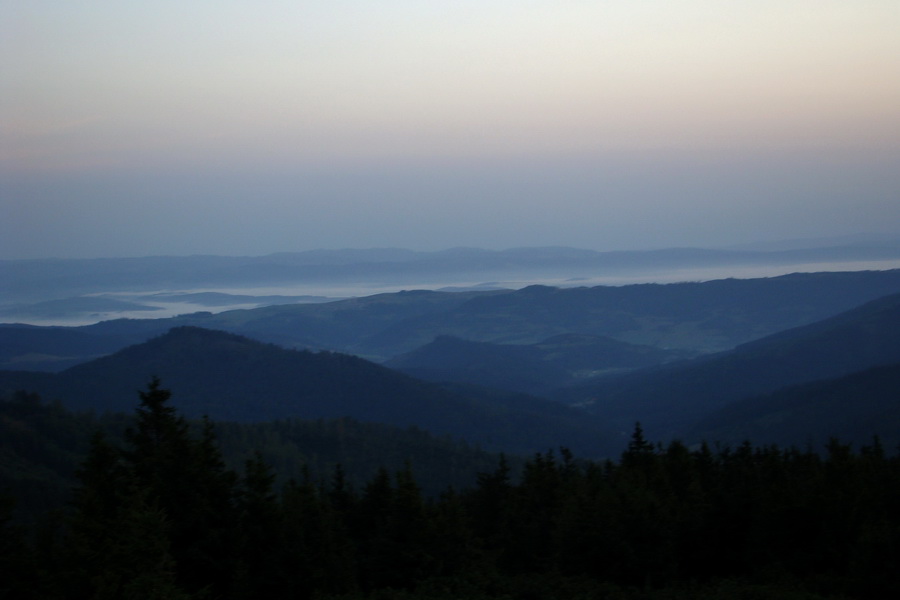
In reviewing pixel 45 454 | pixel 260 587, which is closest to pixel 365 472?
pixel 45 454

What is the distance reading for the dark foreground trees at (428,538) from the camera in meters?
16.9

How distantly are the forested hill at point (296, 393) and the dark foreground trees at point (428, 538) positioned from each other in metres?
118

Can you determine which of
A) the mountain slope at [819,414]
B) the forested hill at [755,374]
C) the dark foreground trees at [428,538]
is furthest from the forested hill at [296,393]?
the dark foreground trees at [428,538]

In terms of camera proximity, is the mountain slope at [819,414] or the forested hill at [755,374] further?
the forested hill at [755,374]

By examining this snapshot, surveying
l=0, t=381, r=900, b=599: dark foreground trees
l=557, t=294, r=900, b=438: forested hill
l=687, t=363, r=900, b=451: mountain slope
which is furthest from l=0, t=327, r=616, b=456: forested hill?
l=0, t=381, r=900, b=599: dark foreground trees

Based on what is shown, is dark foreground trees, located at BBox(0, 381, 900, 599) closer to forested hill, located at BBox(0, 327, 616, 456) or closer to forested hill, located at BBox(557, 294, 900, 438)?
forested hill, located at BBox(0, 327, 616, 456)

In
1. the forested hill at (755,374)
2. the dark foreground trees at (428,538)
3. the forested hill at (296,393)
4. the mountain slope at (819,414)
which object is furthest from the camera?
the forested hill at (755,374)

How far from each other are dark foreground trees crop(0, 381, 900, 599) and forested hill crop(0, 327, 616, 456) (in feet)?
387

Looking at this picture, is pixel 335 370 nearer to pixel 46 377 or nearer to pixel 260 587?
pixel 46 377

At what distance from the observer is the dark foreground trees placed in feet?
55.4

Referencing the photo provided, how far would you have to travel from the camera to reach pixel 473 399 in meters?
170

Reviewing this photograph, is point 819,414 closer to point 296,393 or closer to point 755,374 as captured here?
point 755,374

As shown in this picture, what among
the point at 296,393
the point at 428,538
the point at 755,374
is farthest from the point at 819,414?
the point at 428,538

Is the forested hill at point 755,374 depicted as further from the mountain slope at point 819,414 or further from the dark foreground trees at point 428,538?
the dark foreground trees at point 428,538
